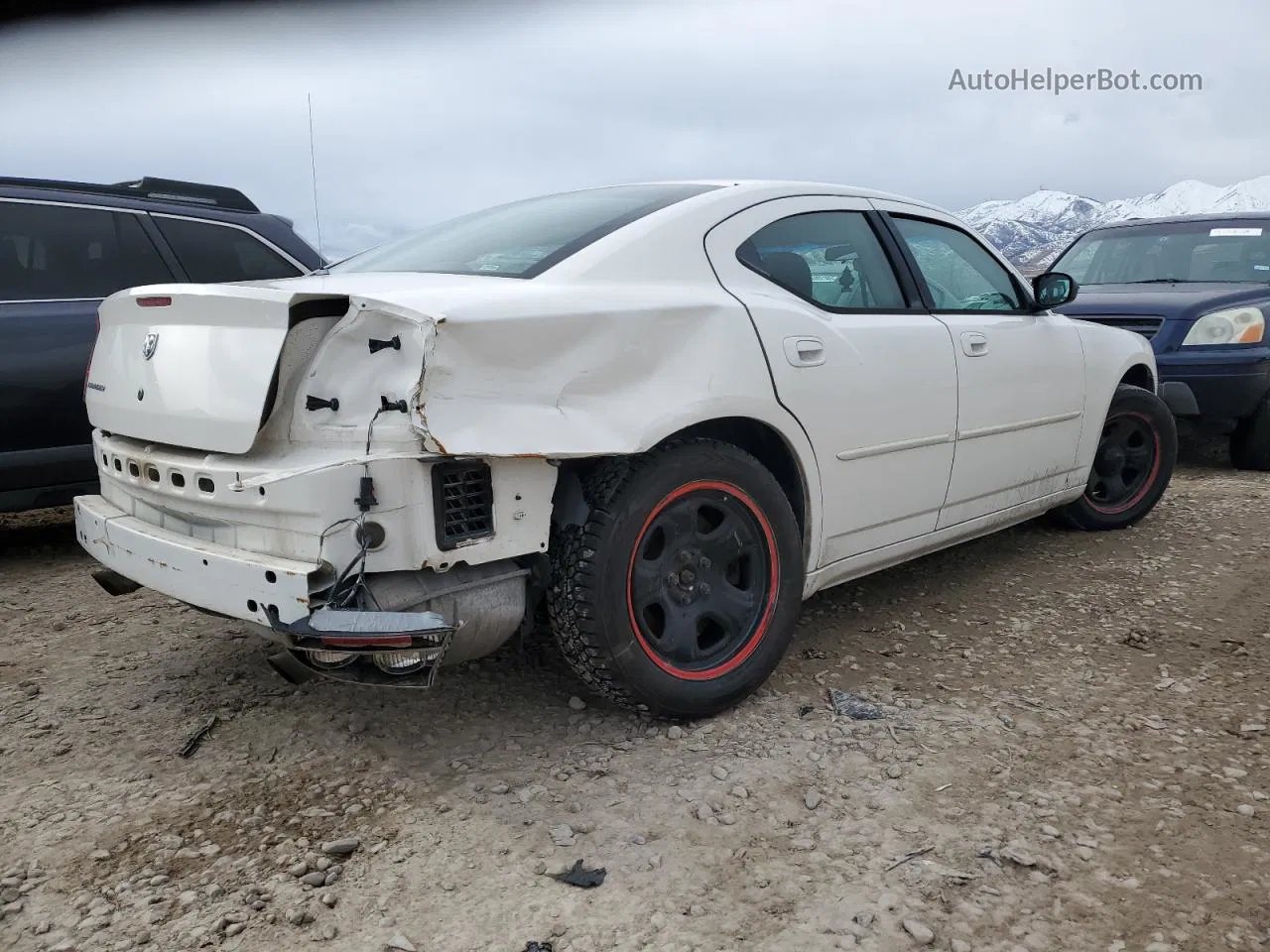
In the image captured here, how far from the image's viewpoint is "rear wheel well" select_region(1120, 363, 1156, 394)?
4.75 meters

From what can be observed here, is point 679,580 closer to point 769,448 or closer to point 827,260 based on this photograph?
point 769,448

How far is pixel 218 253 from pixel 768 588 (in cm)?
345

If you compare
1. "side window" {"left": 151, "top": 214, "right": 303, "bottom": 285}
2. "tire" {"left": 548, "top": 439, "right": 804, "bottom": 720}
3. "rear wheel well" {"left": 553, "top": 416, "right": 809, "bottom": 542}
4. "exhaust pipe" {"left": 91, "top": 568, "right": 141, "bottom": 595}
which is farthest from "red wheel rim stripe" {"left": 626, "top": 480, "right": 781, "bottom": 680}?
"side window" {"left": 151, "top": 214, "right": 303, "bottom": 285}

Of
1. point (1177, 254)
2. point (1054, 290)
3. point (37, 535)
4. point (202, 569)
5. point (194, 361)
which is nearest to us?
point (202, 569)

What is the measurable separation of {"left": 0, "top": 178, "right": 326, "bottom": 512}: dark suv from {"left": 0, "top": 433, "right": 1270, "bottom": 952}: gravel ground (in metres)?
0.87

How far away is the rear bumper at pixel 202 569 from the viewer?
2102mm

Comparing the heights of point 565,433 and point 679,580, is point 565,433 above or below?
above

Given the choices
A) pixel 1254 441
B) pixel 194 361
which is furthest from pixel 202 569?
pixel 1254 441

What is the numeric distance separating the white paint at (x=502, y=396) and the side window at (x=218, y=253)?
1.96m

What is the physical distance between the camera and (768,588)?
2.80 m

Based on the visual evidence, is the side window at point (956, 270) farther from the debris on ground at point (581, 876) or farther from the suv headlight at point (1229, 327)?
the suv headlight at point (1229, 327)

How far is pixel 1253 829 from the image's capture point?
7.16ft

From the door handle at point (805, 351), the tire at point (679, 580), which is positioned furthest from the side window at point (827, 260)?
the tire at point (679, 580)

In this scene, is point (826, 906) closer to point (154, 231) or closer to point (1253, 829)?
point (1253, 829)
